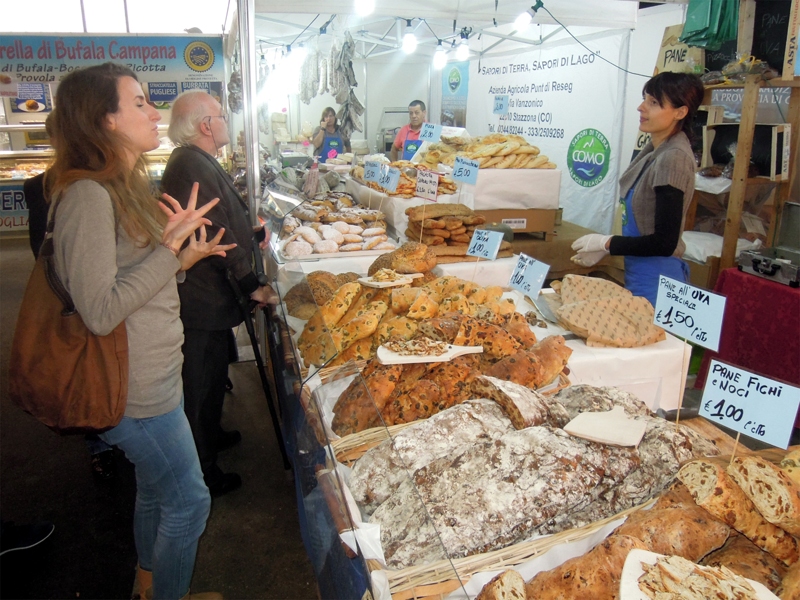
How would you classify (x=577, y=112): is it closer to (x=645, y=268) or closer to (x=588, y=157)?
(x=588, y=157)

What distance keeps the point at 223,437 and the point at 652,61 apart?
16.3ft

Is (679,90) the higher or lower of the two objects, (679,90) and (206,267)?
the higher

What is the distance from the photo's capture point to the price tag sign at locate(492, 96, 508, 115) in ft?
25.5

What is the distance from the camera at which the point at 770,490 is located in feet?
3.71

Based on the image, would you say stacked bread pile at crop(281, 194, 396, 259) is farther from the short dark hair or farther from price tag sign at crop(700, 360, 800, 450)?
price tag sign at crop(700, 360, 800, 450)

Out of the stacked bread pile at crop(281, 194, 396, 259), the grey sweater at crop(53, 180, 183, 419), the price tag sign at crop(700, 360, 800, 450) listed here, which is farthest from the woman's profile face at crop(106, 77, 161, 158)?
the price tag sign at crop(700, 360, 800, 450)

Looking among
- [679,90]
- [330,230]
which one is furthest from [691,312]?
[330,230]

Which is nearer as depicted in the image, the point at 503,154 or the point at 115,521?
the point at 115,521

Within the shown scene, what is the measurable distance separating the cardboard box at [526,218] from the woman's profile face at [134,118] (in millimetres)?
2745

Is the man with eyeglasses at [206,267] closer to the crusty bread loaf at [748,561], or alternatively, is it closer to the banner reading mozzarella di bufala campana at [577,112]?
the crusty bread loaf at [748,561]

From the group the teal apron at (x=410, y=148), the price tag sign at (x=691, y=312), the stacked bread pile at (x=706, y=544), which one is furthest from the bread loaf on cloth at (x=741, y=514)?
the teal apron at (x=410, y=148)

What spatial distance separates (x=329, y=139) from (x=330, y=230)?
4003 millimetres

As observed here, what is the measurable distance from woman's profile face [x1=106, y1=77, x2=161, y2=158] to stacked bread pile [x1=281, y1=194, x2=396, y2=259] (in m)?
1.55

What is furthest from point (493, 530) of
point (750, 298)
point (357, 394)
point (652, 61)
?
point (652, 61)
